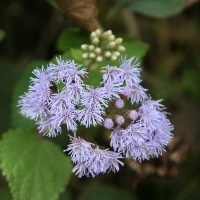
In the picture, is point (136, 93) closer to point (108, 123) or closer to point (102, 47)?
point (108, 123)

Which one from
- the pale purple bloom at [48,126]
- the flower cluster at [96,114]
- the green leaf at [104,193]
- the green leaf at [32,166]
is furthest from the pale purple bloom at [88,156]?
the green leaf at [104,193]

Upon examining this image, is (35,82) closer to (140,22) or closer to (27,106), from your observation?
(27,106)

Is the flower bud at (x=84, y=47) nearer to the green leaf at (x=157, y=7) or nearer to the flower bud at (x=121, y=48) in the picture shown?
the flower bud at (x=121, y=48)

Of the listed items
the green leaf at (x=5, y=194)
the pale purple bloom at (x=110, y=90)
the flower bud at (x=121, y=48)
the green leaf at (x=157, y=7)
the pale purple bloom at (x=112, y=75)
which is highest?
the green leaf at (x=157, y=7)

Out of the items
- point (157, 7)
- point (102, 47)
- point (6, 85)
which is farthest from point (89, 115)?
point (6, 85)

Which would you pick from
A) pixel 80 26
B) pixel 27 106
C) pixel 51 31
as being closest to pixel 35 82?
pixel 27 106

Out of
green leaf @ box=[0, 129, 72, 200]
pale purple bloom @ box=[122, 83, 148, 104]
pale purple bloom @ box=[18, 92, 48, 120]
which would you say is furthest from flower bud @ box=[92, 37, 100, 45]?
green leaf @ box=[0, 129, 72, 200]
